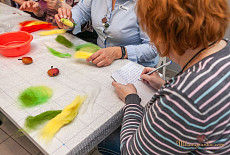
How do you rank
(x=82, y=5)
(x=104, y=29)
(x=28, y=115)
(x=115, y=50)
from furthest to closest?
1. (x=82, y=5)
2. (x=104, y=29)
3. (x=115, y=50)
4. (x=28, y=115)

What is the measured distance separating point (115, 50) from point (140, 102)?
43cm

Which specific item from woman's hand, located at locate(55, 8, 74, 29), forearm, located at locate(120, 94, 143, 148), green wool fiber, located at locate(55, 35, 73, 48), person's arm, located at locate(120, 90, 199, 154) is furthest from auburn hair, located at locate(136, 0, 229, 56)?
woman's hand, located at locate(55, 8, 74, 29)

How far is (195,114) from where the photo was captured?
514 mm

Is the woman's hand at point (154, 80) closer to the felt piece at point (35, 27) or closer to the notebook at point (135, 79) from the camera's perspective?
the notebook at point (135, 79)

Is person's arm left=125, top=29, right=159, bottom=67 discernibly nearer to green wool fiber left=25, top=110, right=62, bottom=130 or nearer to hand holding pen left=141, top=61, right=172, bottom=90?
hand holding pen left=141, top=61, right=172, bottom=90

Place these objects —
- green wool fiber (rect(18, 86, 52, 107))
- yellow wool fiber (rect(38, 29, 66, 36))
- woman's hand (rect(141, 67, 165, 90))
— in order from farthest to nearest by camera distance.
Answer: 1. yellow wool fiber (rect(38, 29, 66, 36))
2. woman's hand (rect(141, 67, 165, 90))
3. green wool fiber (rect(18, 86, 52, 107))

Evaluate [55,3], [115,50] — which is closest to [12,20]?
[55,3]

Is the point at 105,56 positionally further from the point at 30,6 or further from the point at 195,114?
the point at 30,6

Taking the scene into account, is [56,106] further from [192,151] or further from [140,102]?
[192,151]

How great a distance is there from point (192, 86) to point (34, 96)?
0.69m

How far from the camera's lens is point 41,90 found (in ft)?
3.07

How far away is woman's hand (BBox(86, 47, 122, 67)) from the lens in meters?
1.13

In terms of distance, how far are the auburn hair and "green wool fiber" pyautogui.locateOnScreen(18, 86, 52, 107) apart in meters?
0.58

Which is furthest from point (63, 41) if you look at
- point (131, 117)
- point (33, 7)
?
point (131, 117)
